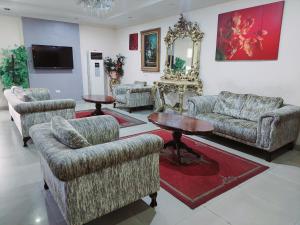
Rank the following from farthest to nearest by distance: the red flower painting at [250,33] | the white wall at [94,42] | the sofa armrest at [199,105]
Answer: the white wall at [94,42], the sofa armrest at [199,105], the red flower painting at [250,33]

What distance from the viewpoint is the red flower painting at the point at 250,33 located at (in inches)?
135

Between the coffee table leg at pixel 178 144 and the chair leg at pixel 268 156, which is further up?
the coffee table leg at pixel 178 144

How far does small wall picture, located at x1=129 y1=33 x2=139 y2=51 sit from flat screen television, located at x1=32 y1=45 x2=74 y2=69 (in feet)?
6.21

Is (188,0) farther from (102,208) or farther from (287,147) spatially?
(102,208)

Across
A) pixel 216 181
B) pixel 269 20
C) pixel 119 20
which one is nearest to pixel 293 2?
pixel 269 20

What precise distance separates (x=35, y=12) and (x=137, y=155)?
5.43m

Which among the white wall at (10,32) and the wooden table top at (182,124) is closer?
the wooden table top at (182,124)

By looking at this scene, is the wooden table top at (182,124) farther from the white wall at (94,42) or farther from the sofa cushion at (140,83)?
the white wall at (94,42)

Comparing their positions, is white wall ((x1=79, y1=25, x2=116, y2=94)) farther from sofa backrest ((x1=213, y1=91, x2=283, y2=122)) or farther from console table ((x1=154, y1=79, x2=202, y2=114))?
sofa backrest ((x1=213, y1=91, x2=283, y2=122))

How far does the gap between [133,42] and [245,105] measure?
435cm

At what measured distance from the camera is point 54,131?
171 centimetres

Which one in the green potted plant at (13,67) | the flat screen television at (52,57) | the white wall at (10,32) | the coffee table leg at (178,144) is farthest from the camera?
the flat screen television at (52,57)

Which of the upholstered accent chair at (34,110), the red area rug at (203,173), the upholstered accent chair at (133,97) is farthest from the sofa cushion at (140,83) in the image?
the red area rug at (203,173)

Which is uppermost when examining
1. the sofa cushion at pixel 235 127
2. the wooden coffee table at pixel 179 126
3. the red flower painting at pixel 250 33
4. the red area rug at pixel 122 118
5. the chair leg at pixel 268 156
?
the red flower painting at pixel 250 33
